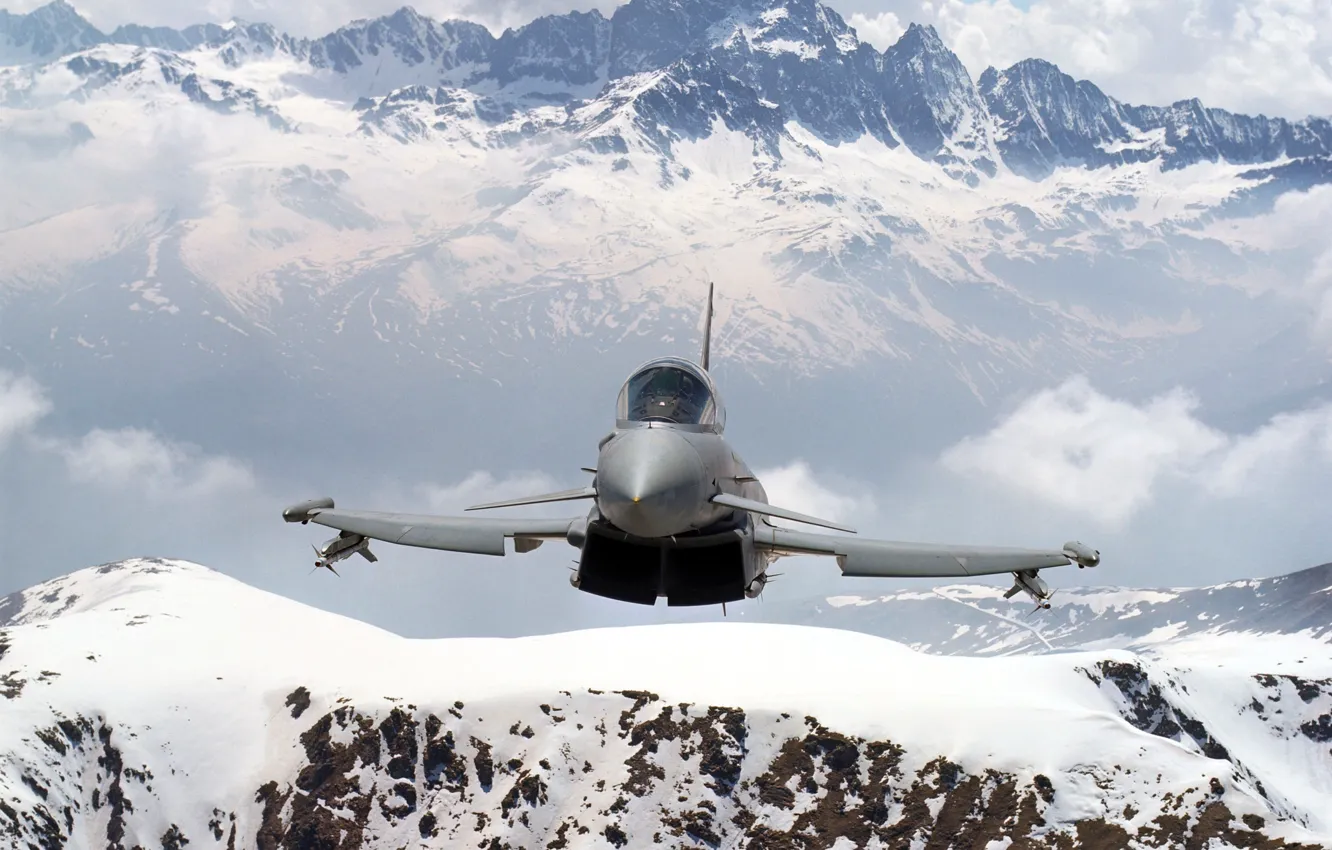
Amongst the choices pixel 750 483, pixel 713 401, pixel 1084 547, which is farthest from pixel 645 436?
pixel 1084 547

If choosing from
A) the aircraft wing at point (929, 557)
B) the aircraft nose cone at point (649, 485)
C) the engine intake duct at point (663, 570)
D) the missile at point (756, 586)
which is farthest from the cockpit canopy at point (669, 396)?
the missile at point (756, 586)

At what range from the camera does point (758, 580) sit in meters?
34.3

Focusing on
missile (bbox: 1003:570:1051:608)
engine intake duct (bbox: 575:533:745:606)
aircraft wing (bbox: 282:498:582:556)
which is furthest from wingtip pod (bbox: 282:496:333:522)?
missile (bbox: 1003:570:1051:608)

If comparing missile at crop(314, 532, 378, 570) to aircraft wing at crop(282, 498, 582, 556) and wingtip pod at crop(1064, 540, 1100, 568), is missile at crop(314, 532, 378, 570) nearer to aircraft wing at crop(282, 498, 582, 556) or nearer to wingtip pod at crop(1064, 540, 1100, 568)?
aircraft wing at crop(282, 498, 582, 556)

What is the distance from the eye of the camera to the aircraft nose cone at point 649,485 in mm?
28297

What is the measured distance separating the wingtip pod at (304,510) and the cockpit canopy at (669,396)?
797 cm

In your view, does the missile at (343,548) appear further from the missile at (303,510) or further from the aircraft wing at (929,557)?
the aircraft wing at (929,557)

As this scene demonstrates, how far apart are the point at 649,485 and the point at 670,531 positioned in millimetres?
1250

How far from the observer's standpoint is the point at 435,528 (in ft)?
110

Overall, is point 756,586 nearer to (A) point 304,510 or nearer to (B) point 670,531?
(B) point 670,531

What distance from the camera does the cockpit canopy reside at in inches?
1298

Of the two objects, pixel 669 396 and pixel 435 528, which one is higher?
pixel 669 396

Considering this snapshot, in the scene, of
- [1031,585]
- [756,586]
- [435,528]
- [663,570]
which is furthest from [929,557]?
[435,528]

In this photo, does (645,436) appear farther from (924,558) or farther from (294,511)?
(294,511)
